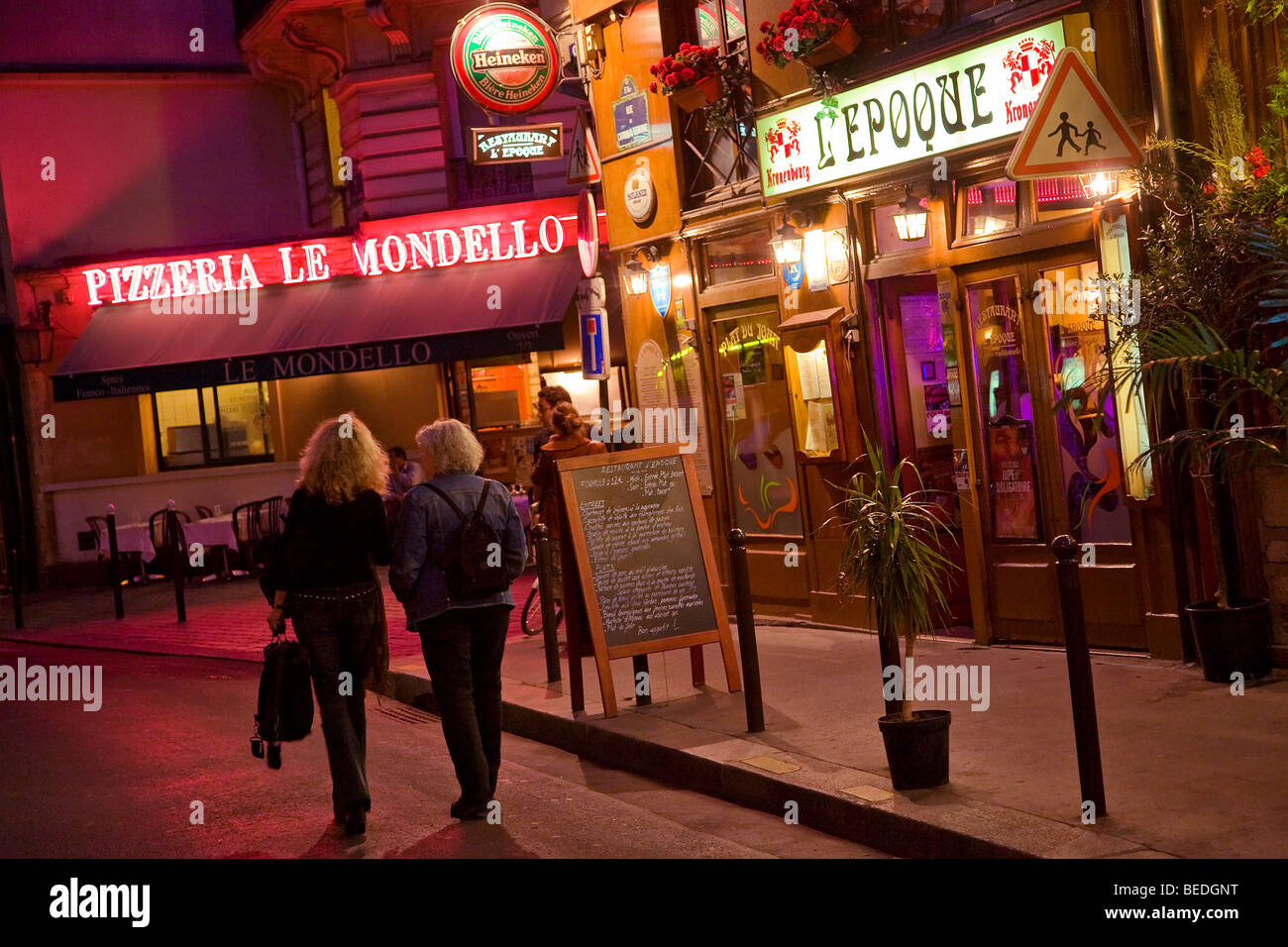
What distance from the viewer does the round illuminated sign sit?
42.7 ft

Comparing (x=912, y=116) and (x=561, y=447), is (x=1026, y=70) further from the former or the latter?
(x=561, y=447)

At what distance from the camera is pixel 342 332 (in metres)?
19.9

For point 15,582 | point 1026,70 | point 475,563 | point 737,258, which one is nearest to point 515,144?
point 737,258

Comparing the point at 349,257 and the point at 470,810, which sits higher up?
the point at 349,257

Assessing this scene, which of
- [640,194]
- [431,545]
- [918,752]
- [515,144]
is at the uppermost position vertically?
[515,144]

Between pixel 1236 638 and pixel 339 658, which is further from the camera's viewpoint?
pixel 1236 638

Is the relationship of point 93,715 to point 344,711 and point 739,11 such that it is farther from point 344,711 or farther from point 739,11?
point 739,11

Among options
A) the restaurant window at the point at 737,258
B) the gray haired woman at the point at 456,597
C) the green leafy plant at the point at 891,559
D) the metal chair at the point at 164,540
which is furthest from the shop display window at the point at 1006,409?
the metal chair at the point at 164,540

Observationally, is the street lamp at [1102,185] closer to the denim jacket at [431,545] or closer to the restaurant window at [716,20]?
the restaurant window at [716,20]

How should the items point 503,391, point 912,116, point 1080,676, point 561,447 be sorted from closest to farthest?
point 1080,676 < point 912,116 < point 561,447 < point 503,391

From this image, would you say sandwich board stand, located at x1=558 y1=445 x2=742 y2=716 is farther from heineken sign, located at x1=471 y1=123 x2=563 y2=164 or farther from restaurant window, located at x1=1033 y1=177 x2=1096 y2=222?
heineken sign, located at x1=471 y1=123 x2=563 y2=164

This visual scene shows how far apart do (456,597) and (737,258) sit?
6.11 metres

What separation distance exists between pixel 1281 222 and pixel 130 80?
19.5m

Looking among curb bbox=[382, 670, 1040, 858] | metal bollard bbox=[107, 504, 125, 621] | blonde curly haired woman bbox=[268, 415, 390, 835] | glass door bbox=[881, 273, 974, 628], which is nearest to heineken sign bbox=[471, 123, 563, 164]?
metal bollard bbox=[107, 504, 125, 621]
